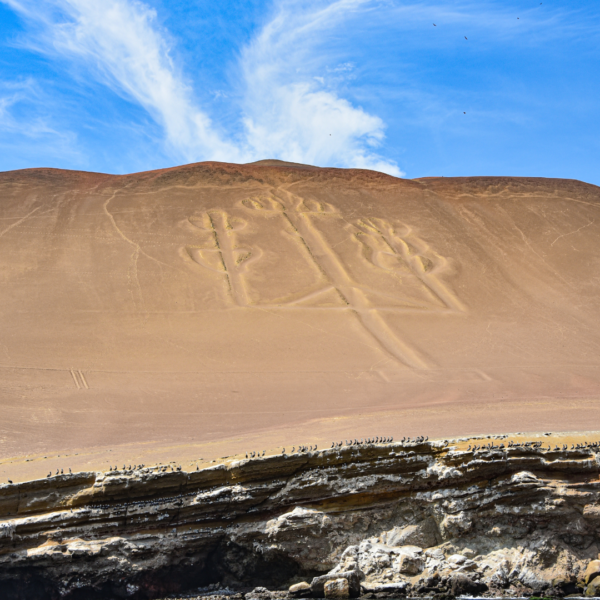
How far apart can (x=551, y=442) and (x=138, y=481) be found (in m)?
6.70

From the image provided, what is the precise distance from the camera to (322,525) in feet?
30.6

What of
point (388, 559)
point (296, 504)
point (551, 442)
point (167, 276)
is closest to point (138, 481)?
point (296, 504)

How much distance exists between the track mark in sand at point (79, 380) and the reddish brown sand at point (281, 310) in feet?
→ 0.33

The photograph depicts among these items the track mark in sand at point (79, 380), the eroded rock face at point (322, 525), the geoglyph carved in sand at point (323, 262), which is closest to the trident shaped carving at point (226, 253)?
the geoglyph carved in sand at point (323, 262)

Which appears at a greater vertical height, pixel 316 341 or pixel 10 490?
pixel 316 341

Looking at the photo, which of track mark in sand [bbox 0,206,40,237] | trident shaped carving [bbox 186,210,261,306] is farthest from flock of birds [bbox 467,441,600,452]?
track mark in sand [bbox 0,206,40,237]

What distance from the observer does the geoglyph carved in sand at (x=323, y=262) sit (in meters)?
24.9

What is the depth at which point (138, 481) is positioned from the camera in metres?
9.25

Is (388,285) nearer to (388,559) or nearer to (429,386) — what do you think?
(429,386)

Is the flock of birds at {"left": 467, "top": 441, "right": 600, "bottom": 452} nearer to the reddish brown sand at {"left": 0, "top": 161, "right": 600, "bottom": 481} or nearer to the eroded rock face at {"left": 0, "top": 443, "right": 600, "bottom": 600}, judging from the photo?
the eroded rock face at {"left": 0, "top": 443, "right": 600, "bottom": 600}

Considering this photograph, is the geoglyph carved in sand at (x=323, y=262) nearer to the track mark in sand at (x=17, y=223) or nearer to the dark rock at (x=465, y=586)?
the track mark in sand at (x=17, y=223)

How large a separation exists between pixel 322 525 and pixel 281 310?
15290 mm

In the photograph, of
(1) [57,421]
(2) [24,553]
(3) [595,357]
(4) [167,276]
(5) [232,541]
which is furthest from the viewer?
(4) [167,276]

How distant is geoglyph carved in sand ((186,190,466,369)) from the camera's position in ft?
81.8
